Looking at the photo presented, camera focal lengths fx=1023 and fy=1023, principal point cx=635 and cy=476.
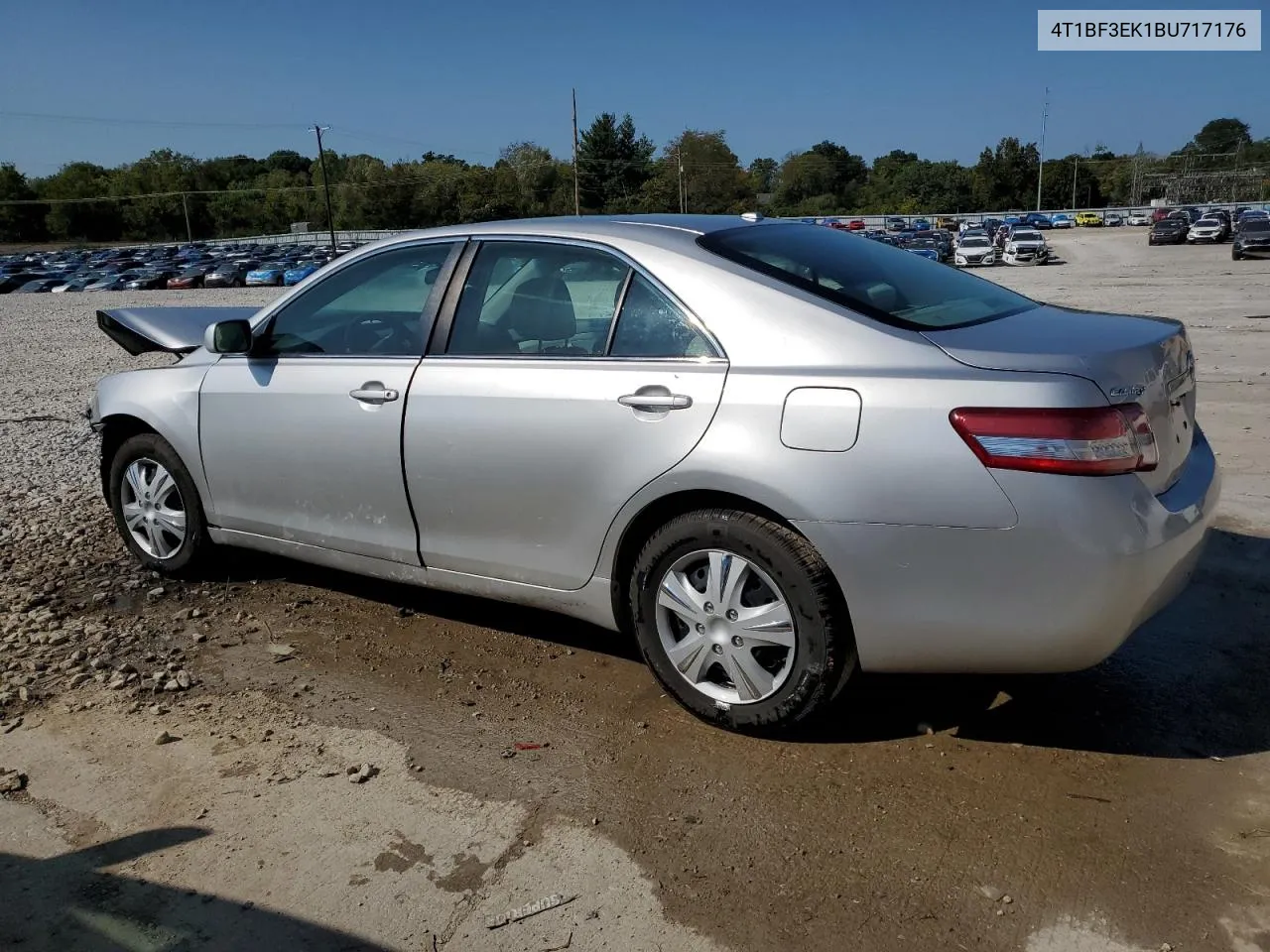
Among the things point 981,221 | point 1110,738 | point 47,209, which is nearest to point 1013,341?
point 1110,738

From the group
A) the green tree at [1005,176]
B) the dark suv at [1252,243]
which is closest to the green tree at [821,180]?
the green tree at [1005,176]

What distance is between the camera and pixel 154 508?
4.78 m

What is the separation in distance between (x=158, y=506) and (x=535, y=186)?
3957 inches

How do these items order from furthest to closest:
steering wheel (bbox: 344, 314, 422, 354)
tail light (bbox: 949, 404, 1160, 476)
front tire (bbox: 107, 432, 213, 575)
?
front tire (bbox: 107, 432, 213, 575) → steering wheel (bbox: 344, 314, 422, 354) → tail light (bbox: 949, 404, 1160, 476)

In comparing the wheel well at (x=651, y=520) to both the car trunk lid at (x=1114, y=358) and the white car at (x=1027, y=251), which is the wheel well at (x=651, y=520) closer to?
the car trunk lid at (x=1114, y=358)

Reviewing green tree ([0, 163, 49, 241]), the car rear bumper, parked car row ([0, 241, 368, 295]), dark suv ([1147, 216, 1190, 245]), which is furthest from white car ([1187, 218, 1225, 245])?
green tree ([0, 163, 49, 241])

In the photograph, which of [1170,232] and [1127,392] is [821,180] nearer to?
[1170,232]

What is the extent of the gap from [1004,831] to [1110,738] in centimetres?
70

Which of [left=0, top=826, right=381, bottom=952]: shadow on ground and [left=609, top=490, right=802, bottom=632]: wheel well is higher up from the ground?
[left=609, top=490, right=802, bottom=632]: wheel well

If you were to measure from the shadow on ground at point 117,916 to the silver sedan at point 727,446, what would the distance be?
1368 millimetres

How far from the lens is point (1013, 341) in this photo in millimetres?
2973

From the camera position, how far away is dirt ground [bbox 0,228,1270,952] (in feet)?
8.09

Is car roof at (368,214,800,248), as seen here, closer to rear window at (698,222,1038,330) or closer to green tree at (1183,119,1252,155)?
rear window at (698,222,1038,330)

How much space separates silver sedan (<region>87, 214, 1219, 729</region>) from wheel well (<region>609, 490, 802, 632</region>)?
0.01 m
